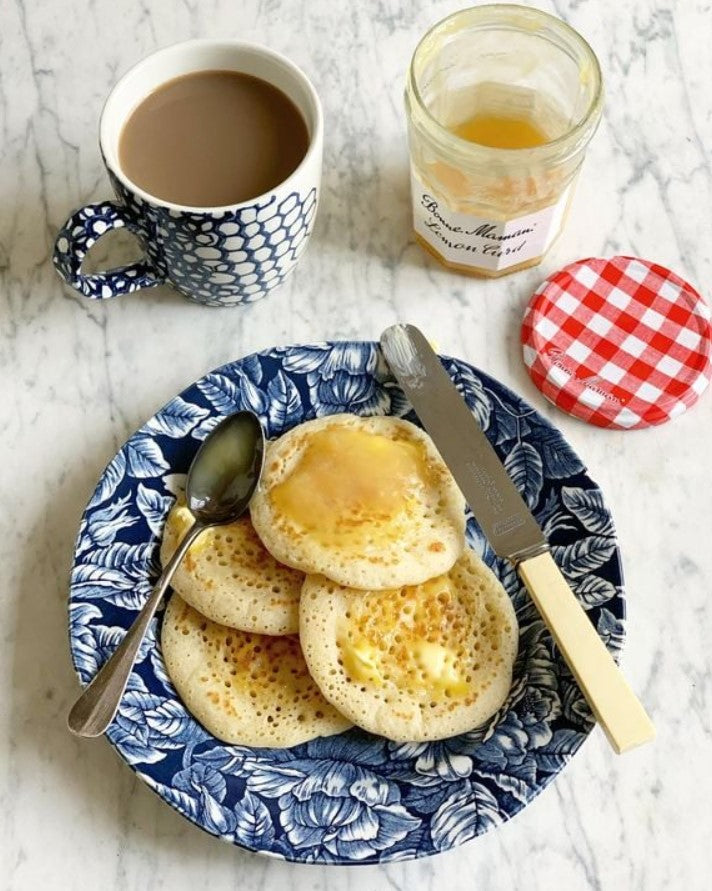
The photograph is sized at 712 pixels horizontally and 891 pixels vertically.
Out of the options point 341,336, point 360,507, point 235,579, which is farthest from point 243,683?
point 341,336

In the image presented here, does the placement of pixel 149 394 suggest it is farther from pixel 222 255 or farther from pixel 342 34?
pixel 342 34

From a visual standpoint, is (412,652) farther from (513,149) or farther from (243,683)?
(513,149)

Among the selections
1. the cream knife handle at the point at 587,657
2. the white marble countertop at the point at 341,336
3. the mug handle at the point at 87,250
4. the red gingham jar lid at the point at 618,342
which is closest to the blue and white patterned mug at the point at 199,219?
the mug handle at the point at 87,250

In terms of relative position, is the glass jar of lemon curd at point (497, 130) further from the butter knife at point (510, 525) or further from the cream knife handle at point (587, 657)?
the cream knife handle at point (587, 657)

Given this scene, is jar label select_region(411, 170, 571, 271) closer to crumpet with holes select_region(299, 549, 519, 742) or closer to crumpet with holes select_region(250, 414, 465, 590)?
crumpet with holes select_region(250, 414, 465, 590)

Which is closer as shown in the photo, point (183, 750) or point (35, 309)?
point (183, 750)

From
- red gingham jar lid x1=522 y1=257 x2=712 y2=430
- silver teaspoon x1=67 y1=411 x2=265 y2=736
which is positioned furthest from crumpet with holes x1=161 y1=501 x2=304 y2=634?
red gingham jar lid x1=522 y1=257 x2=712 y2=430

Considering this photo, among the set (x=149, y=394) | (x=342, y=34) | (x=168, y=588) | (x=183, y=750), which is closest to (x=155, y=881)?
(x=183, y=750)
